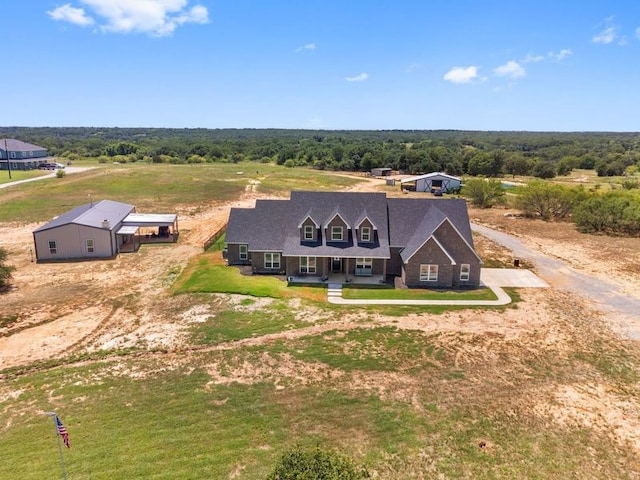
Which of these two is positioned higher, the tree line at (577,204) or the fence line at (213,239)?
the tree line at (577,204)

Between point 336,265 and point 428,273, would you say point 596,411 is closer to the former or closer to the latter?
point 428,273

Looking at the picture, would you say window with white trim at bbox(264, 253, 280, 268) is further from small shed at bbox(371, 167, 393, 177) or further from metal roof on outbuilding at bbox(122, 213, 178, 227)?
small shed at bbox(371, 167, 393, 177)

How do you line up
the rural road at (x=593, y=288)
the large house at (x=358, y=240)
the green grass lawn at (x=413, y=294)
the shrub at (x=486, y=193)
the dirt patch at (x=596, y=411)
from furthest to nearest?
the shrub at (x=486, y=193) → the large house at (x=358, y=240) → the green grass lawn at (x=413, y=294) → the rural road at (x=593, y=288) → the dirt patch at (x=596, y=411)

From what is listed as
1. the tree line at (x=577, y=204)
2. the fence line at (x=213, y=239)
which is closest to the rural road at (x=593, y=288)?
the tree line at (x=577, y=204)

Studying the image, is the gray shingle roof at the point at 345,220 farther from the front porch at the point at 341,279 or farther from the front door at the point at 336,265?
the front porch at the point at 341,279

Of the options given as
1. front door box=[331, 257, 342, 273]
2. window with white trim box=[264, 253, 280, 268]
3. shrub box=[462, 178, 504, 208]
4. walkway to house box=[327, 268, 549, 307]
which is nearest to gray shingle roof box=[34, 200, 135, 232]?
window with white trim box=[264, 253, 280, 268]
